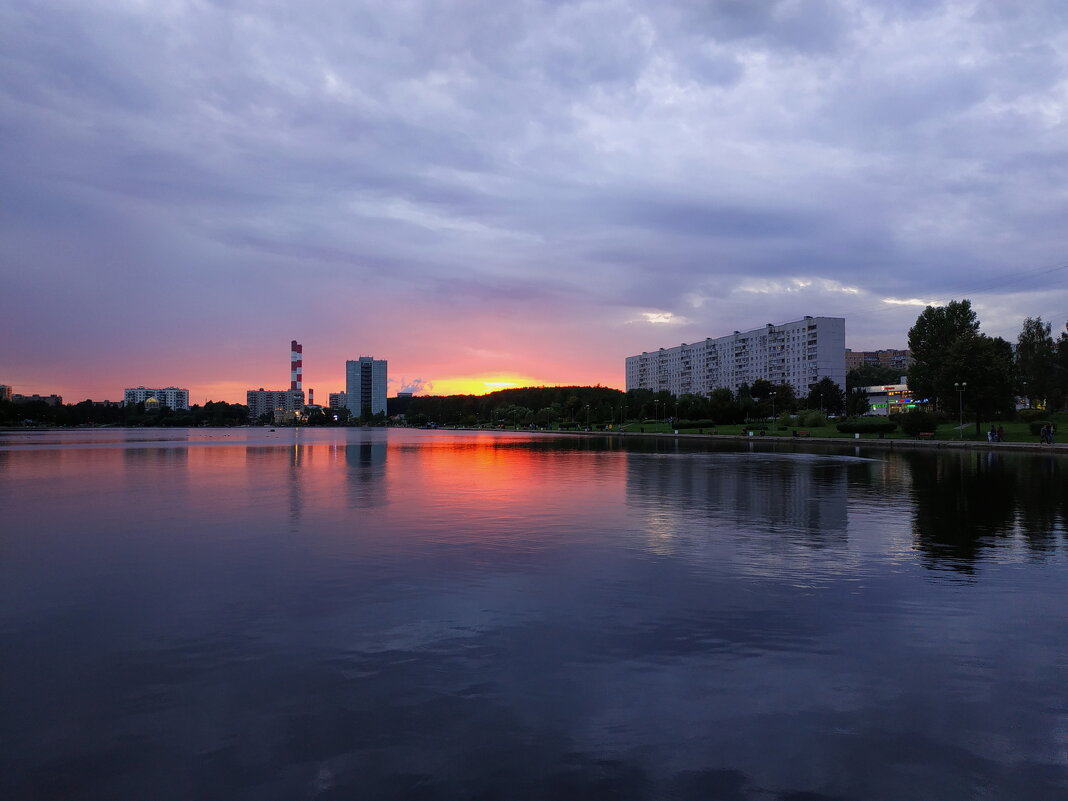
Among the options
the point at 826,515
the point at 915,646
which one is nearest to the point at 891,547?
the point at 826,515

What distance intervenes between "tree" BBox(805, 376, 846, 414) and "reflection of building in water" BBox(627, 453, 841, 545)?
86.1 m

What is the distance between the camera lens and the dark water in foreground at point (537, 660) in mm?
4969

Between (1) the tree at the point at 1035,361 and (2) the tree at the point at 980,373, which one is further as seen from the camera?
(1) the tree at the point at 1035,361

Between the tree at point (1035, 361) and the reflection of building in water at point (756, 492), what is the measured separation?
65080 millimetres

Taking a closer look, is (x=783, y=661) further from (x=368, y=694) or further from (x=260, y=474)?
(x=260, y=474)

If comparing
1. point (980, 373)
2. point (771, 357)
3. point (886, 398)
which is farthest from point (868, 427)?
point (886, 398)

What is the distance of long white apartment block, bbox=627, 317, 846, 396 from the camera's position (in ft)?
480

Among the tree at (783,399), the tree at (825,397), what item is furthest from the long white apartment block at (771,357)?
the tree at (783,399)

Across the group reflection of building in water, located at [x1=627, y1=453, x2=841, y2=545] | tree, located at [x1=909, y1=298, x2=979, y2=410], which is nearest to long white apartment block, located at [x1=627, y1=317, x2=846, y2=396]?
tree, located at [x1=909, y1=298, x2=979, y2=410]

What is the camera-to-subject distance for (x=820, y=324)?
146000mm

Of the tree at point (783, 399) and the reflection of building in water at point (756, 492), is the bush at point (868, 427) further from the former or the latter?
the tree at point (783, 399)

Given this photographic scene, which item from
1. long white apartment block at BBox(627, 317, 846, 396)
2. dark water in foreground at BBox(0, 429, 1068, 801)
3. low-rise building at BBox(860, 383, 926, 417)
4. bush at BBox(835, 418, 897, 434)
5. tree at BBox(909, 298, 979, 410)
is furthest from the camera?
low-rise building at BBox(860, 383, 926, 417)

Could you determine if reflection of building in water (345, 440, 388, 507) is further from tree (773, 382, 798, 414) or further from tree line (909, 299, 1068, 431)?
tree (773, 382, 798, 414)

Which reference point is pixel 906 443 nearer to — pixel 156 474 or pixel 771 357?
pixel 156 474
